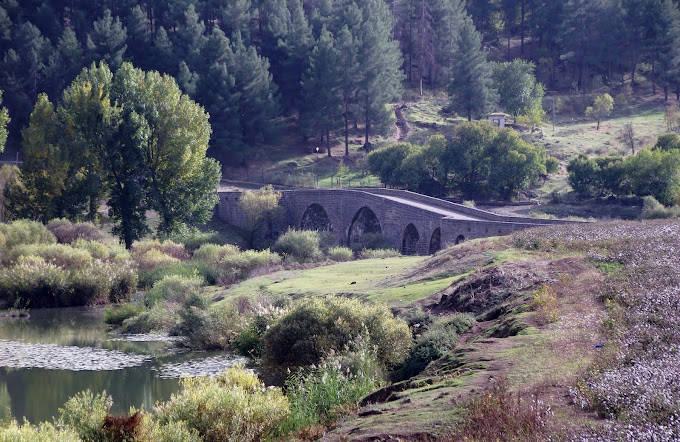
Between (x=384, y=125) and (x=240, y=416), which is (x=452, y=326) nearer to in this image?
(x=240, y=416)

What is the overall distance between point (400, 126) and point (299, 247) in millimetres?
41050

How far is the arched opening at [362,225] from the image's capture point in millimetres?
60094

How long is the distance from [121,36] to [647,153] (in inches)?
1938

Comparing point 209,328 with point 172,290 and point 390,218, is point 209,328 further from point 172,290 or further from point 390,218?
point 390,218

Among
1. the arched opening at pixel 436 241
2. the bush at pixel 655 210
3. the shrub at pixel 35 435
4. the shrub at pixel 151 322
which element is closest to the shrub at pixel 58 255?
the shrub at pixel 151 322

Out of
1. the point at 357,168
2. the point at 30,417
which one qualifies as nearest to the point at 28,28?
the point at 357,168

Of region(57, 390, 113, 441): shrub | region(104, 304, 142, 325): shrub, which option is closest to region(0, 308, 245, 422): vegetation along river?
region(104, 304, 142, 325): shrub

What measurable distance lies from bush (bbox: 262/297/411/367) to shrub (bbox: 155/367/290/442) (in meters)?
4.49

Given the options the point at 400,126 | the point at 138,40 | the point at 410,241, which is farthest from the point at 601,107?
the point at 138,40

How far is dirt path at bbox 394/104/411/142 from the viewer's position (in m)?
86.4

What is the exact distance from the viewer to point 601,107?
8512 centimetres

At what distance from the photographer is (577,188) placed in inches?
2419

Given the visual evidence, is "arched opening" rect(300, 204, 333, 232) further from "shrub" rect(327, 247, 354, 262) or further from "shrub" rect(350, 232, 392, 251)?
"shrub" rect(327, 247, 354, 262)

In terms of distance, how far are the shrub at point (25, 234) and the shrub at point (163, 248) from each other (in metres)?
4.76
